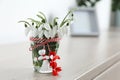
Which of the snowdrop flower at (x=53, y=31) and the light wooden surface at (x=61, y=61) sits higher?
the snowdrop flower at (x=53, y=31)

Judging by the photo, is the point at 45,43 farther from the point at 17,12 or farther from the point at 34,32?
the point at 17,12

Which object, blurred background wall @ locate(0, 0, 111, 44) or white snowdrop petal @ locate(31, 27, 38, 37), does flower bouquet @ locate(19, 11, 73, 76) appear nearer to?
white snowdrop petal @ locate(31, 27, 38, 37)

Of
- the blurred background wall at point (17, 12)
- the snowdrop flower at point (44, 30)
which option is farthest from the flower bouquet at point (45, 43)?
the blurred background wall at point (17, 12)

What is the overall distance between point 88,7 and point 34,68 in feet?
3.93

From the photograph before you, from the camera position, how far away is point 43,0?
1577 millimetres

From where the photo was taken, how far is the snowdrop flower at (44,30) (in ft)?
2.60

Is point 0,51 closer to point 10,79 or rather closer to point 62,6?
point 10,79

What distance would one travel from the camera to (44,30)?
31.3 inches

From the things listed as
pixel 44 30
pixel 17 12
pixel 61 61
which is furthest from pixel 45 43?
pixel 17 12

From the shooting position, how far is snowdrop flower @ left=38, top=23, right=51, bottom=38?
0.79 metres

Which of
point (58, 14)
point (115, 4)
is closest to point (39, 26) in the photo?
point (58, 14)

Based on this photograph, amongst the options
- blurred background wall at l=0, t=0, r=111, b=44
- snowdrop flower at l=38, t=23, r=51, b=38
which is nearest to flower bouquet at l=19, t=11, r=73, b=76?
snowdrop flower at l=38, t=23, r=51, b=38

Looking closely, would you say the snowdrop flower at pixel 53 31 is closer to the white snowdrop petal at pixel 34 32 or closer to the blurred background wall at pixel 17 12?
the white snowdrop petal at pixel 34 32

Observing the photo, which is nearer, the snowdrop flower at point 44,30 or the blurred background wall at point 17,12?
the snowdrop flower at point 44,30
